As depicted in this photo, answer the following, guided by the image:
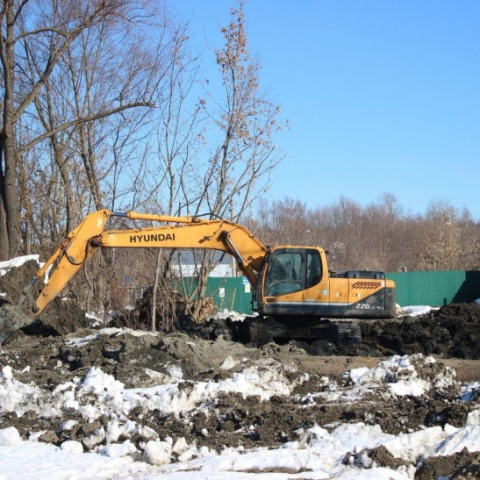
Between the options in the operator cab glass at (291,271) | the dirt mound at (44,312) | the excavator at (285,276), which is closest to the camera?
the excavator at (285,276)

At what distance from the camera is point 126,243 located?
14.8m

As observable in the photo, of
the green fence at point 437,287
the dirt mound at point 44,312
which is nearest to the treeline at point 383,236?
the green fence at point 437,287

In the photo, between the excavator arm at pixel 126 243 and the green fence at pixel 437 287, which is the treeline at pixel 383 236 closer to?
the green fence at pixel 437 287

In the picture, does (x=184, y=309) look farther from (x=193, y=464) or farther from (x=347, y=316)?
(x=193, y=464)

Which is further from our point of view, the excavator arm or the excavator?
the excavator

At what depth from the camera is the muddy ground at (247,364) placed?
8.37m

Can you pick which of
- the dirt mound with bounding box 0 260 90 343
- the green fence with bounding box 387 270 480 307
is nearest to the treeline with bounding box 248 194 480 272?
the green fence with bounding box 387 270 480 307

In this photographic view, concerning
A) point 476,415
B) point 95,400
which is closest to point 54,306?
point 95,400

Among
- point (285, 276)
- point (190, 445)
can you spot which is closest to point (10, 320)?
point (285, 276)

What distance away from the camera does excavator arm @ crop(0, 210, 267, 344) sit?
13695mm

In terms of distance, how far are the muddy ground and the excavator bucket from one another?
0.97ft

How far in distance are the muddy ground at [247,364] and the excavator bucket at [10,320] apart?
30 centimetres

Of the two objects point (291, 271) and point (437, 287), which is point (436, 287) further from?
point (291, 271)

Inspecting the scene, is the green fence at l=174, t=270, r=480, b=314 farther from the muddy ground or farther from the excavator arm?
the excavator arm
